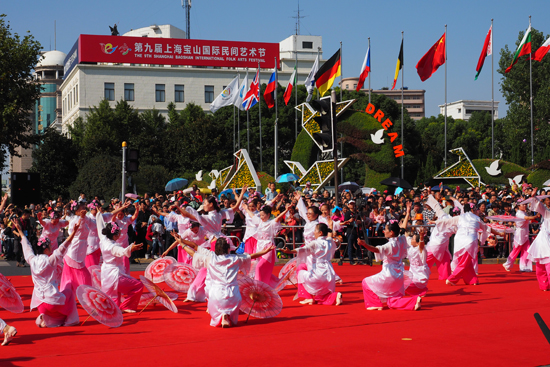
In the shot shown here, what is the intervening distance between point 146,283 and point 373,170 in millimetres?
19721

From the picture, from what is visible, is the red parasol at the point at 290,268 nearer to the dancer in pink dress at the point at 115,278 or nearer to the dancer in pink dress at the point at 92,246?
the dancer in pink dress at the point at 115,278

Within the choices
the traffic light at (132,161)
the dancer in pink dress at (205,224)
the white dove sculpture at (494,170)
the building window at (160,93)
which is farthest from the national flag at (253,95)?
the building window at (160,93)

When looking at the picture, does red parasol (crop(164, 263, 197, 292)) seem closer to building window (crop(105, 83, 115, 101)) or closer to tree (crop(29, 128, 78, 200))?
tree (crop(29, 128, 78, 200))

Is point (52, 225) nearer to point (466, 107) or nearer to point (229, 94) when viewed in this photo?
point (229, 94)

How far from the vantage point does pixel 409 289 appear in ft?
32.9

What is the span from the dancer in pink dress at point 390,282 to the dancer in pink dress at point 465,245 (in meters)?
2.86

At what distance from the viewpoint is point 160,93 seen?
60906 mm

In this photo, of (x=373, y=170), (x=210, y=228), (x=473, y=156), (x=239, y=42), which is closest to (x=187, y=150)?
(x=239, y=42)

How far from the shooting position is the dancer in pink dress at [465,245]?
11453 mm

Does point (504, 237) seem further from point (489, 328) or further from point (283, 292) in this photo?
point (489, 328)

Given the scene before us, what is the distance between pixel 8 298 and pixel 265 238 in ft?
14.1

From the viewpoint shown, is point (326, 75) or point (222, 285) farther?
point (326, 75)

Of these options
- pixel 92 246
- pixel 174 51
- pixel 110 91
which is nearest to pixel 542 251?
pixel 92 246

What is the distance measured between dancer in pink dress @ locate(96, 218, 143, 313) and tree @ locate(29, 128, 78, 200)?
33011 mm
